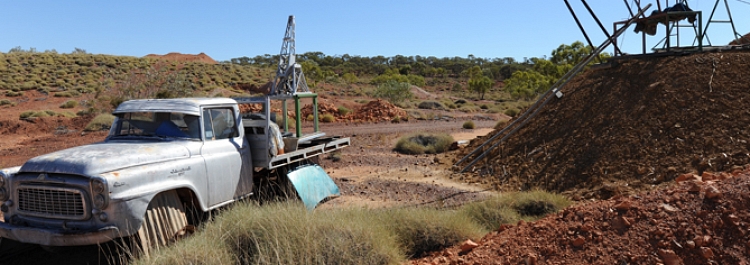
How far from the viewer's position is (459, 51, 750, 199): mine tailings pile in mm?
9164

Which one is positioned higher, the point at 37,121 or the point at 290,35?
the point at 290,35

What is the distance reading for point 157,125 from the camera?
679 centimetres

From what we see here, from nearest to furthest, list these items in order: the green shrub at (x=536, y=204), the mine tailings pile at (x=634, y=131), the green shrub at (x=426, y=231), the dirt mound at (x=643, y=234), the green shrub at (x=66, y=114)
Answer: the dirt mound at (x=643, y=234)
the green shrub at (x=426, y=231)
the green shrub at (x=536, y=204)
the mine tailings pile at (x=634, y=131)
the green shrub at (x=66, y=114)

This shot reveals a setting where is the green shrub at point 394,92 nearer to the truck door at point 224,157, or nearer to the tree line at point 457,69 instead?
the tree line at point 457,69

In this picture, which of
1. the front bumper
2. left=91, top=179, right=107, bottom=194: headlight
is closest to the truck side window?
left=91, top=179, right=107, bottom=194: headlight

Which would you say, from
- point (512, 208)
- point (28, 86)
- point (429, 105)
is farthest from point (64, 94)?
point (512, 208)

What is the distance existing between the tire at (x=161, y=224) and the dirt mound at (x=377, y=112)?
79.6 ft

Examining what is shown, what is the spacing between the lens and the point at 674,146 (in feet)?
31.2

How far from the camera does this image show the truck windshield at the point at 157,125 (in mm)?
6648

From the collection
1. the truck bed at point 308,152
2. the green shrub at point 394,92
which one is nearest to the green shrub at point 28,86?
the green shrub at point 394,92

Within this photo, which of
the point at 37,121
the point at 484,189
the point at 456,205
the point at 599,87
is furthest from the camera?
the point at 37,121

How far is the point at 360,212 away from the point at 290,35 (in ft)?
13.2

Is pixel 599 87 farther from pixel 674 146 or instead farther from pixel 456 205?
pixel 456 205

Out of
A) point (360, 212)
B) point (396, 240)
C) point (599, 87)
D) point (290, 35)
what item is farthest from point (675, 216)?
point (599, 87)
